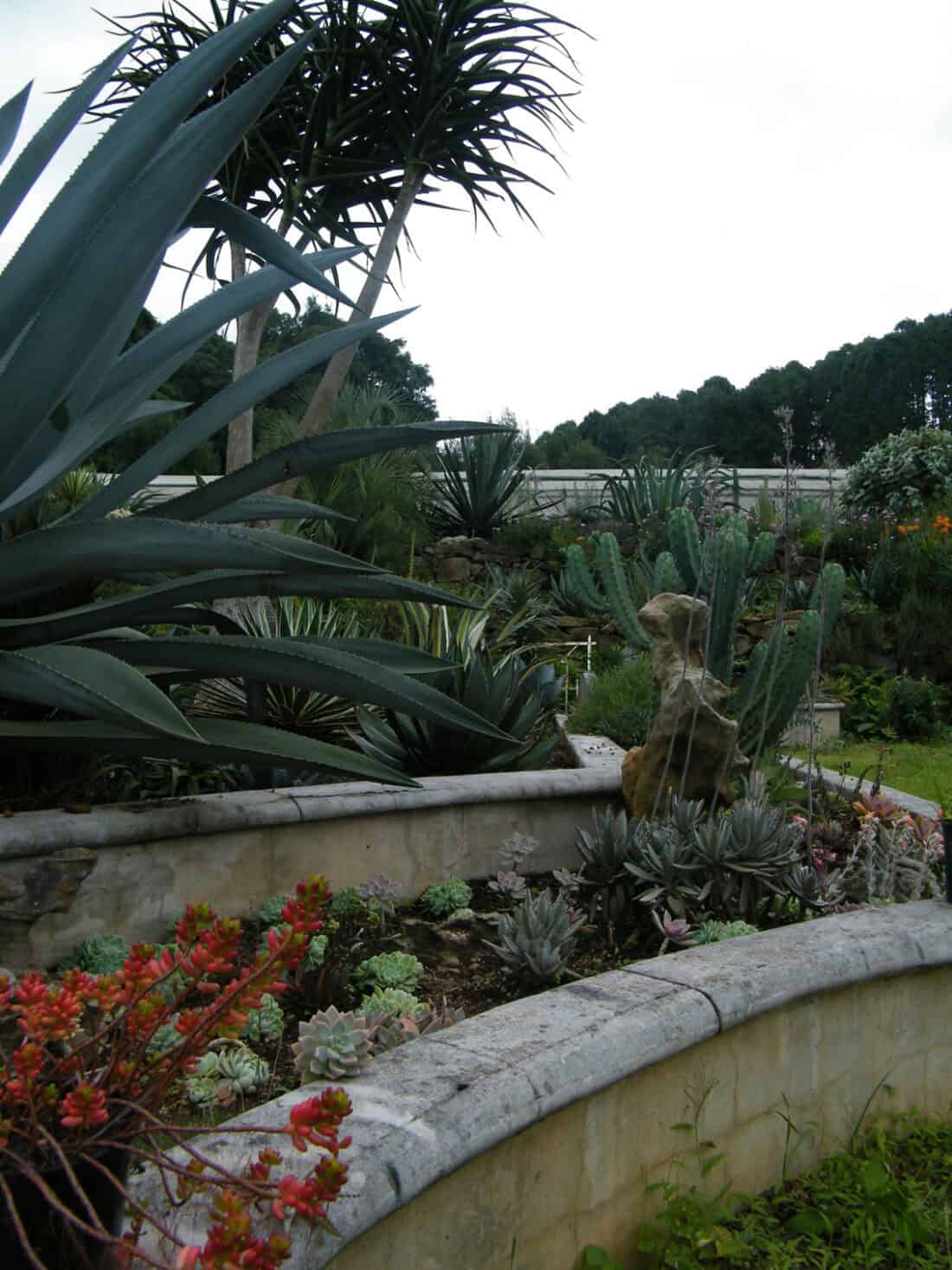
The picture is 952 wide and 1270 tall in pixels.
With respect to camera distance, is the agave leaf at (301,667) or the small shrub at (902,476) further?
the small shrub at (902,476)

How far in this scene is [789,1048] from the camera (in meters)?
2.44

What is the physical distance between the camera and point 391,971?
2.73 meters

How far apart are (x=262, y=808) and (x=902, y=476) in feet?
36.9

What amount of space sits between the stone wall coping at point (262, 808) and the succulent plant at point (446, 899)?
0.25 m

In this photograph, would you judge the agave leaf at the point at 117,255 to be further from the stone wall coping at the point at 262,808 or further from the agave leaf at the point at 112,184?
the stone wall coping at the point at 262,808

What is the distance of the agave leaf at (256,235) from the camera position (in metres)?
2.92

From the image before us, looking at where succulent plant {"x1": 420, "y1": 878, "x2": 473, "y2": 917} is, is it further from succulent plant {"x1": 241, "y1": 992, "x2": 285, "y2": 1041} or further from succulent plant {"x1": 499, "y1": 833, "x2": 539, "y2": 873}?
succulent plant {"x1": 241, "y1": 992, "x2": 285, "y2": 1041}

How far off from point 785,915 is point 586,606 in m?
6.28

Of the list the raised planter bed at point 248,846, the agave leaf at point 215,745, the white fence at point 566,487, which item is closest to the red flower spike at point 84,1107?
the raised planter bed at point 248,846

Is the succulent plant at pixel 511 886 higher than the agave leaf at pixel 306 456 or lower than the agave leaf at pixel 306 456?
lower

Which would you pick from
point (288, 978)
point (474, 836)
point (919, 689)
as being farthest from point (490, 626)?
point (288, 978)

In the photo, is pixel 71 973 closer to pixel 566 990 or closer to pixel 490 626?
pixel 566 990

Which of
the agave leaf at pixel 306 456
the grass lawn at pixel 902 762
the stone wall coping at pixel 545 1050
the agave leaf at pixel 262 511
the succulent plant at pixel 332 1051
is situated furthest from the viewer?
the grass lawn at pixel 902 762

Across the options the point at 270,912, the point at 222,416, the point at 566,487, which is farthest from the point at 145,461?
the point at 566,487
